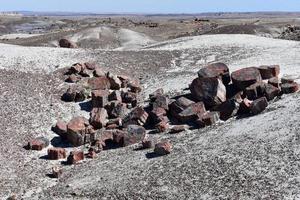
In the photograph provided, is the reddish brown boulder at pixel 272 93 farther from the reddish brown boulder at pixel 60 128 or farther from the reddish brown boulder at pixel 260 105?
the reddish brown boulder at pixel 60 128

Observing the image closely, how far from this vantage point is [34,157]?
23.8 meters

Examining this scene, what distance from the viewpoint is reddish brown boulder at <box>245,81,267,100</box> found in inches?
983

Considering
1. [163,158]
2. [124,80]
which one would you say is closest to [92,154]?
[163,158]

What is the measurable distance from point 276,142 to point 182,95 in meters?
8.27

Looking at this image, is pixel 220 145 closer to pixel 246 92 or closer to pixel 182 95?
pixel 246 92

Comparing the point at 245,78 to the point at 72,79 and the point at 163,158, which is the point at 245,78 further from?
the point at 72,79

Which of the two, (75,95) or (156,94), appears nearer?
(156,94)

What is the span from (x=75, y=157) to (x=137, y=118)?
383 cm

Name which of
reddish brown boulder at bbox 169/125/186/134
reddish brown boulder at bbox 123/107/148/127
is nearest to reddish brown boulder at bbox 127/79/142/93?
reddish brown boulder at bbox 123/107/148/127

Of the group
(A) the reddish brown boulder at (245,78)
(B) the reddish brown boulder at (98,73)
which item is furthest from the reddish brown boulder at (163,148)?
(B) the reddish brown boulder at (98,73)

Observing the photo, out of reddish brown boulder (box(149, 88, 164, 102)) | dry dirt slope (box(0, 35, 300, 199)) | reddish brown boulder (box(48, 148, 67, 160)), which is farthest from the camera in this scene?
reddish brown boulder (box(149, 88, 164, 102))

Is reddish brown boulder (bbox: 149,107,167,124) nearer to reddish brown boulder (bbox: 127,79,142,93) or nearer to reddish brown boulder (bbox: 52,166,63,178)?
reddish brown boulder (bbox: 127,79,142,93)

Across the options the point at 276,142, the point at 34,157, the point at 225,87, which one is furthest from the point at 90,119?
the point at 276,142

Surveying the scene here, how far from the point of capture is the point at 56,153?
77.2 ft
